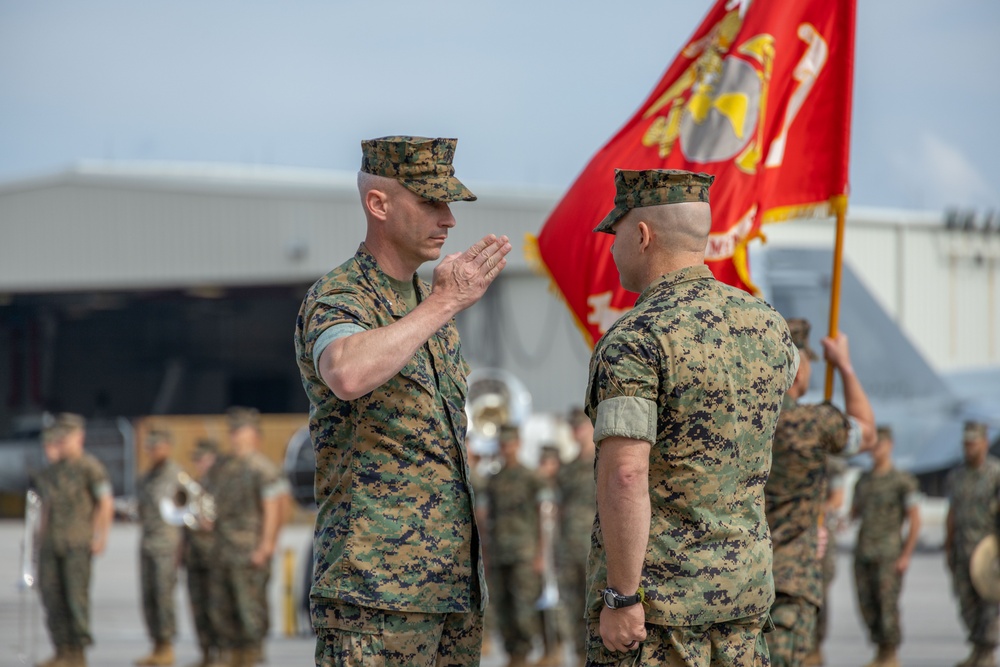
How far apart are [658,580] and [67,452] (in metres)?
8.51

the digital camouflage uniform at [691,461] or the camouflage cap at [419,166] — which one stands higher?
the camouflage cap at [419,166]

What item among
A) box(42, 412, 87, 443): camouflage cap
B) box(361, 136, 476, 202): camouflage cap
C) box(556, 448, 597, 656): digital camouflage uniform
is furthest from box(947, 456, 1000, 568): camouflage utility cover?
box(361, 136, 476, 202): camouflage cap

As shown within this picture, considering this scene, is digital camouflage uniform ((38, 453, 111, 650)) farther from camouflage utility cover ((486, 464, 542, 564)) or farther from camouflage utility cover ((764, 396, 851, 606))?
camouflage utility cover ((764, 396, 851, 606))

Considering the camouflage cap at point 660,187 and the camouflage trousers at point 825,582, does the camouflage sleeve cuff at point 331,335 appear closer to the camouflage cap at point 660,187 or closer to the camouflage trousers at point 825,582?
the camouflage cap at point 660,187

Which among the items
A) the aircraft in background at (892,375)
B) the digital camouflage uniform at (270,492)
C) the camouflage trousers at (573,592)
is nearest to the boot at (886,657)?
the camouflage trousers at (573,592)

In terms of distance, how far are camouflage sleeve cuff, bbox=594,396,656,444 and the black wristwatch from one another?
1.23ft

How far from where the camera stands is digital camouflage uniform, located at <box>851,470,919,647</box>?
37.0 ft

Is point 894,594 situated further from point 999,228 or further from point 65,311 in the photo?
point 65,311

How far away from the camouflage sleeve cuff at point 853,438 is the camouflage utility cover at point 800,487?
1 centimetres

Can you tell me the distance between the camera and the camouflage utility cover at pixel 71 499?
10.8 metres

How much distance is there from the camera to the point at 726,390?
3.44 meters

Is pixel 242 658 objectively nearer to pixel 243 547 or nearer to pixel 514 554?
pixel 243 547

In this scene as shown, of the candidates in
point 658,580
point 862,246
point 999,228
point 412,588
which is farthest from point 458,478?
point 999,228

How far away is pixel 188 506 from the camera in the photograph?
11250 millimetres
